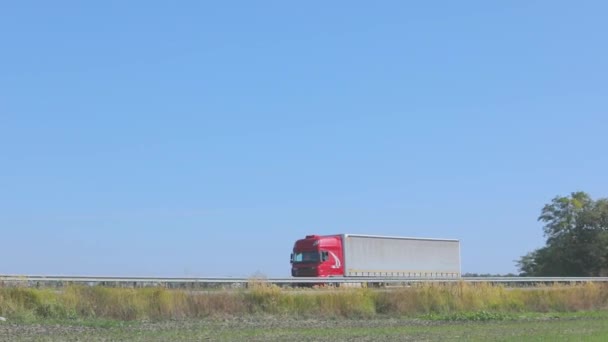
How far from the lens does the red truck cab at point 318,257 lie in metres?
54.0

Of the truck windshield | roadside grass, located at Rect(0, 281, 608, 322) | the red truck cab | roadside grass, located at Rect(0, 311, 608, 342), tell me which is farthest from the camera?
the truck windshield

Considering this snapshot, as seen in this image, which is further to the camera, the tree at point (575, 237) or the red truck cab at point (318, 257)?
the tree at point (575, 237)

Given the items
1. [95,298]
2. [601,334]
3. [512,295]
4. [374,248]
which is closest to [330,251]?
[374,248]

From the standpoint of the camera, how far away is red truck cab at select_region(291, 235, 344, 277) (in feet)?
177

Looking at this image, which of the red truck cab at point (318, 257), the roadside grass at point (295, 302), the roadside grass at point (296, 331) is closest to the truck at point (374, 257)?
the red truck cab at point (318, 257)

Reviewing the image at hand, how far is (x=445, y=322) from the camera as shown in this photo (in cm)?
2980

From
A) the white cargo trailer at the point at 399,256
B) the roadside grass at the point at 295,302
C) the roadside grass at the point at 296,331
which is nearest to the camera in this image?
the roadside grass at the point at 296,331

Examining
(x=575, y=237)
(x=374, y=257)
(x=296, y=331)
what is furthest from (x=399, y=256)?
(x=296, y=331)

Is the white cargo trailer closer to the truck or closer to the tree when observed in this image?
the truck

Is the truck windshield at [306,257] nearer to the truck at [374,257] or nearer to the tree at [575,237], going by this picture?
the truck at [374,257]

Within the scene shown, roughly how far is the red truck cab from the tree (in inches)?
1325

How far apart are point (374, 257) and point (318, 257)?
19.3 ft

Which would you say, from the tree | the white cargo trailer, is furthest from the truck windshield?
the tree

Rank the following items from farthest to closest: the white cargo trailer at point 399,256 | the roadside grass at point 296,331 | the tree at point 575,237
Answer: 1. the tree at point 575,237
2. the white cargo trailer at point 399,256
3. the roadside grass at point 296,331
